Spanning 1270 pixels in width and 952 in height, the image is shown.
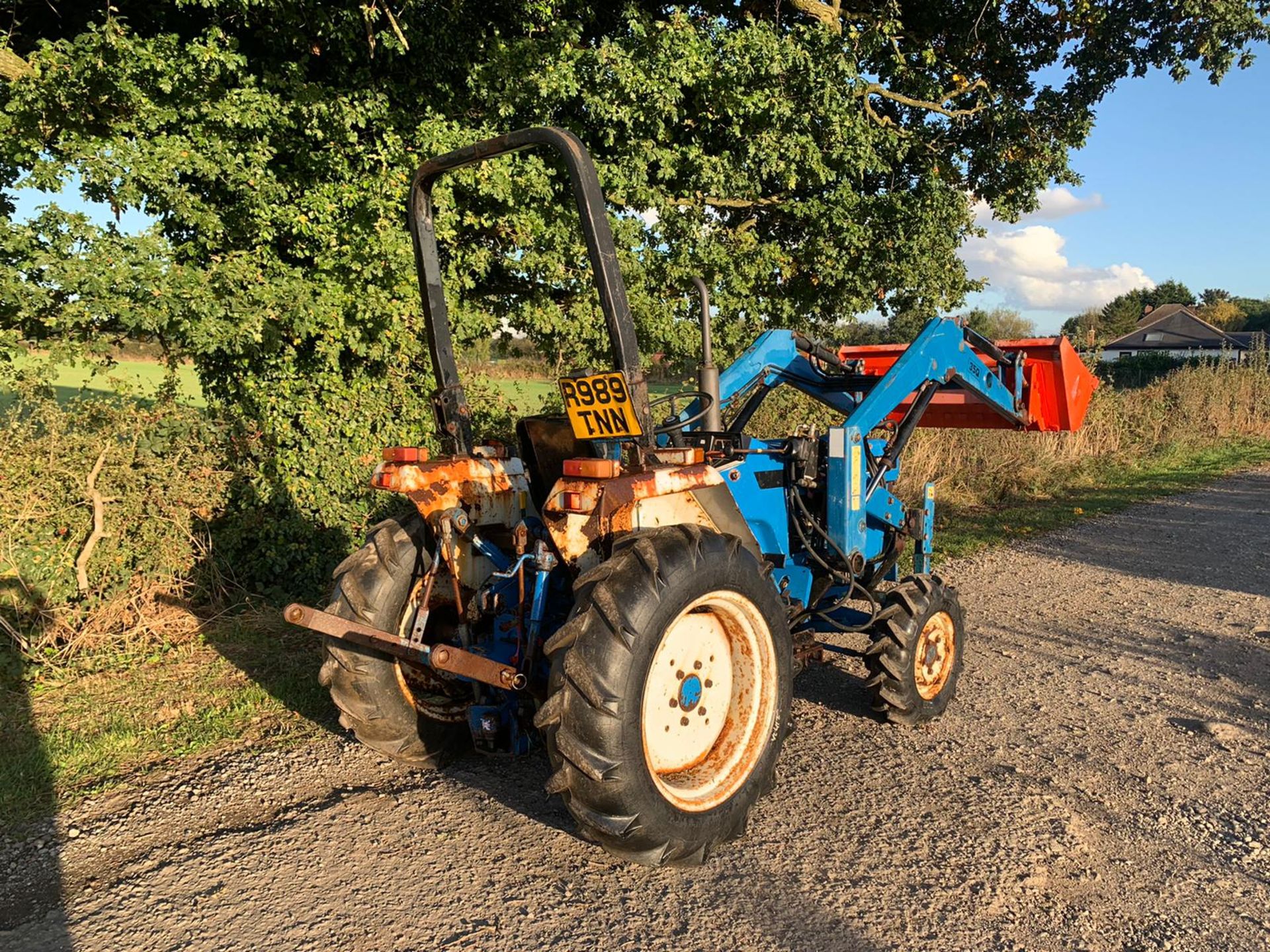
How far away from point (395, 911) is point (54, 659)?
398 cm

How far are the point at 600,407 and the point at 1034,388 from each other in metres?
4.01

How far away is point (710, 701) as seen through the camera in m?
3.47

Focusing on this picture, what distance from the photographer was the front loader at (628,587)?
9.73 ft

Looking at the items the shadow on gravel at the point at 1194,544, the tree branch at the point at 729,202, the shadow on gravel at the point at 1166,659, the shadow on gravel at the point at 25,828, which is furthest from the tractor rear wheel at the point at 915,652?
the tree branch at the point at 729,202

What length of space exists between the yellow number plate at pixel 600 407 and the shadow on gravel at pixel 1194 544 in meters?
6.63

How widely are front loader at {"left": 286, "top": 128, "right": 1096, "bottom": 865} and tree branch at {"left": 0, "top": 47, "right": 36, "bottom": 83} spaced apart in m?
4.78

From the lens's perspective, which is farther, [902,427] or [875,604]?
[902,427]

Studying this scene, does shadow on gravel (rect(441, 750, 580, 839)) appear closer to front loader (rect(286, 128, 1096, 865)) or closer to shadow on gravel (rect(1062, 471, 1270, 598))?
front loader (rect(286, 128, 1096, 865))

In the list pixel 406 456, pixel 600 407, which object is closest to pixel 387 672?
pixel 406 456

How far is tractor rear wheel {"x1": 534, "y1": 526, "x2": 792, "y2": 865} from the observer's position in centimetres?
288

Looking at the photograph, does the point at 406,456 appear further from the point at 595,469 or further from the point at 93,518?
the point at 93,518

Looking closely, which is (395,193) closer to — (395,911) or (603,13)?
(603,13)

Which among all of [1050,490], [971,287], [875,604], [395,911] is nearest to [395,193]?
[875,604]

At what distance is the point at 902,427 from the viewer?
5109 millimetres
